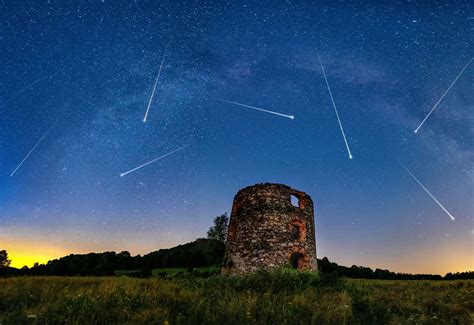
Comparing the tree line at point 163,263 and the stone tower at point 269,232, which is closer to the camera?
the stone tower at point 269,232

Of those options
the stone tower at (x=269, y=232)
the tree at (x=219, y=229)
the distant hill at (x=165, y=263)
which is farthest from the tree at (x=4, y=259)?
the stone tower at (x=269, y=232)

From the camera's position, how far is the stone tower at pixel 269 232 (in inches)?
655

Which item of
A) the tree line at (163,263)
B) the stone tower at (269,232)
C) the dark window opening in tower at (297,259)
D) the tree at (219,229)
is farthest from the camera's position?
the tree at (219,229)

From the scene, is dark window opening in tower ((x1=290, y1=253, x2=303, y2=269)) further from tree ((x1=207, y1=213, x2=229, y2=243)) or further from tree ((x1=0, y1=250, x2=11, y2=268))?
tree ((x1=0, y1=250, x2=11, y2=268))

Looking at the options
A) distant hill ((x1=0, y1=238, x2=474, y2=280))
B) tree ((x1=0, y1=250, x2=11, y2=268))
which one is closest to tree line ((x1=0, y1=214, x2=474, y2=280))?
distant hill ((x1=0, y1=238, x2=474, y2=280))

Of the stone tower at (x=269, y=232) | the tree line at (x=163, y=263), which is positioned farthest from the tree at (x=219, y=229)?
the stone tower at (x=269, y=232)

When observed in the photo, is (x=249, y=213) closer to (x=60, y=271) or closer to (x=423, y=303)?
(x=423, y=303)

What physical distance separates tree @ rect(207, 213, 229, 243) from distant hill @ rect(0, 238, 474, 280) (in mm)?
7847

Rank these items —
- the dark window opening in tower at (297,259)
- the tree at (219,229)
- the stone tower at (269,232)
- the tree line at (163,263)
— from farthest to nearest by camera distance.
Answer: the tree at (219,229), the tree line at (163,263), the dark window opening in tower at (297,259), the stone tower at (269,232)

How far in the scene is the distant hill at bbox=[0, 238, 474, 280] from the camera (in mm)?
44875

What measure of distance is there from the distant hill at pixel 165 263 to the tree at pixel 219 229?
7847mm

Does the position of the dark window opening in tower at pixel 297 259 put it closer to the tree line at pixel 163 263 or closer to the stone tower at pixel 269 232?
the stone tower at pixel 269 232

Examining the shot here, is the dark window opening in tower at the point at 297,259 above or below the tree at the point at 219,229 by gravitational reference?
below

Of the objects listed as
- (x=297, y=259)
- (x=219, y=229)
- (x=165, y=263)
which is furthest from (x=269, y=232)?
(x=219, y=229)
